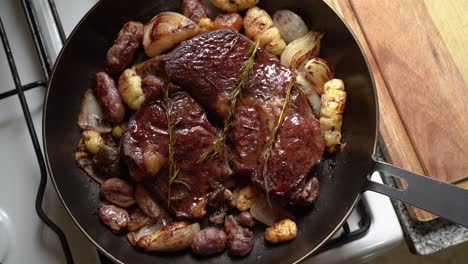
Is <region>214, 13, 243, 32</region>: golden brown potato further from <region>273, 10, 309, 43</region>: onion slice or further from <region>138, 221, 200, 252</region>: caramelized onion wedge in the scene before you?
<region>138, 221, 200, 252</region>: caramelized onion wedge

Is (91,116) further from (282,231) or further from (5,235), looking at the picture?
(282,231)

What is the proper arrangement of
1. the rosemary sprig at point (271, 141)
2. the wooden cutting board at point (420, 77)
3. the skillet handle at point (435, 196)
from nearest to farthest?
the skillet handle at point (435, 196)
the rosemary sprig at point (271, 141)
the wooden cutting board at point (420, 77)

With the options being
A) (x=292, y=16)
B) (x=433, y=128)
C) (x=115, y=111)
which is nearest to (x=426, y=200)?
(x=433, y=128)

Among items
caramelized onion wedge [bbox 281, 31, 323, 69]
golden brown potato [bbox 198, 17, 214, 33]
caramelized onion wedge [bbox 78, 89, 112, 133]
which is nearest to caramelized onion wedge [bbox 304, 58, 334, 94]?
caramelized onion wedge [bbox 281, 31, 323, 69]

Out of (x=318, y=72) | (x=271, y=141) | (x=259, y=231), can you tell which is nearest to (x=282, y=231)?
(x=259, y=231)

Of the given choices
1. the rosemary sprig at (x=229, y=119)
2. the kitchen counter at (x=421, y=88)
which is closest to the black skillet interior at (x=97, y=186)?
the kitchen counter at (x=421, y=88)

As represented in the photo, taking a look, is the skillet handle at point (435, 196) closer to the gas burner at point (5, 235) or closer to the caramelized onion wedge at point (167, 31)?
the caramelized onion wedge at point (167, 31)
